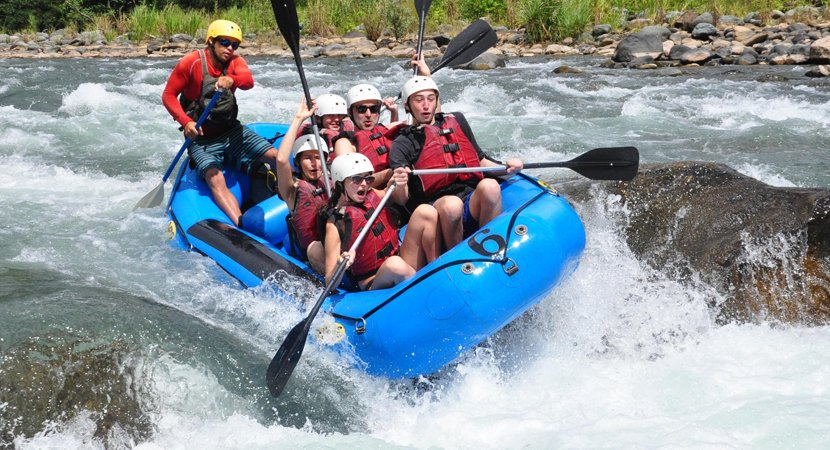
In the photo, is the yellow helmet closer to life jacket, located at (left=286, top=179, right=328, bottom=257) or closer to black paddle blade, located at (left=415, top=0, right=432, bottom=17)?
life jacket, located at (left=286, top=179, right=328, bottom=257)

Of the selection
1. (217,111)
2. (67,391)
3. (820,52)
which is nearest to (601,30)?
(820,52)

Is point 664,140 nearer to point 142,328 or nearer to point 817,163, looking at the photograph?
point 817,163

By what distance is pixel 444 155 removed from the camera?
4332mm

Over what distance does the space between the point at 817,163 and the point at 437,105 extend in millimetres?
4209

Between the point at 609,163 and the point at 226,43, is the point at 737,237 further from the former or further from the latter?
the point at 226,43

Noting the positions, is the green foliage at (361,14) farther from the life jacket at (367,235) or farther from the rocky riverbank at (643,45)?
the life jacket at (367,235)

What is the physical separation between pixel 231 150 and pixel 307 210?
1422mm

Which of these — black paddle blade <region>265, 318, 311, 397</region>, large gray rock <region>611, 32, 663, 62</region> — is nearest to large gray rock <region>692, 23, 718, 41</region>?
large gray rock <region>611, 32, 663, 62</region>

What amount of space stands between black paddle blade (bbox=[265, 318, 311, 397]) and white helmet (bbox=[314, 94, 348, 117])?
155 centimetres

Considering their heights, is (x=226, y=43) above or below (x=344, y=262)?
above

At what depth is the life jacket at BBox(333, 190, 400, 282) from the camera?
4020 mm

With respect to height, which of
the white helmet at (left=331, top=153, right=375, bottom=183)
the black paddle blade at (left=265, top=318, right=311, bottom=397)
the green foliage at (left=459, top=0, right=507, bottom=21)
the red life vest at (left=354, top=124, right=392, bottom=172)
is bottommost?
the black paddle blade at (left=265, top=318, right=311, bottom=397)

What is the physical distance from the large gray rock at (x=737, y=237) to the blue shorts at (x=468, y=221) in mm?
1026

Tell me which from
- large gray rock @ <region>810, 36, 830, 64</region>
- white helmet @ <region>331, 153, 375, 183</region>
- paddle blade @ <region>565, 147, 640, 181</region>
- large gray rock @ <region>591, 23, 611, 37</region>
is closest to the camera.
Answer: white helmet @ <region>331, 153, 375, 183</region>
